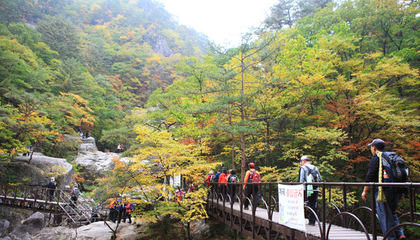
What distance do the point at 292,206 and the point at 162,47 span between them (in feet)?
206

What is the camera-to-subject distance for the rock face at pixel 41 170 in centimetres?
1542

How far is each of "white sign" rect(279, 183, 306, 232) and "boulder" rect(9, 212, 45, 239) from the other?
1604 centimetres

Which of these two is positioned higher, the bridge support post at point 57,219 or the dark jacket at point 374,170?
the dark jacket at point 374,170

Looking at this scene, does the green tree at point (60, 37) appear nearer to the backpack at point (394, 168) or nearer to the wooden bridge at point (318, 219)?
the wooden bridge at point (318, 219)

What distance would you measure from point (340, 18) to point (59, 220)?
2343cm

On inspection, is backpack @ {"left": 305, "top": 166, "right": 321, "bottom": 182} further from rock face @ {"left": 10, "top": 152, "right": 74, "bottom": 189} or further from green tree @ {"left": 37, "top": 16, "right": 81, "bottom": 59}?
green tree @ {"left": 37, "top": 16, "right": 81, "bottom": 59}

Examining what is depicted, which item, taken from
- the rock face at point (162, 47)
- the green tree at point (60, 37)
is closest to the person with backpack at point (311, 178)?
the green tree at point (60, 37)

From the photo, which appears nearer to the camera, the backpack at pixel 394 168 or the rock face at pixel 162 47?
the backpack at pixel 394 168

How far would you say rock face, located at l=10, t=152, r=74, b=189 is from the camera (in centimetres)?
1542

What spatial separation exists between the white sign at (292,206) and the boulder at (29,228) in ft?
52.6

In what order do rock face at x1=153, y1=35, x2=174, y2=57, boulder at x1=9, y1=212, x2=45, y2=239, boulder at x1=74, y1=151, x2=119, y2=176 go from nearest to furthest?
1. boulder at x1=9, y1=212, x2=45, y2=239
2. boulder at x1=74, y1=151, x2=119, y2=176
3. rock face at x1=153, y1=35, x2=174, y2=57

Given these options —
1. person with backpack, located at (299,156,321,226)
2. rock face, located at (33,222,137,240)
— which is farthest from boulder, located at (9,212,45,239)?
person with backpack, located at (299,156,321,226)

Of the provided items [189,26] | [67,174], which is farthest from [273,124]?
[189,26]

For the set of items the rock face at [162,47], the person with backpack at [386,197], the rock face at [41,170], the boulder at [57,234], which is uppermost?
the rock face at [162,47]
